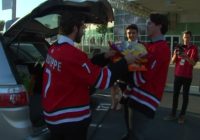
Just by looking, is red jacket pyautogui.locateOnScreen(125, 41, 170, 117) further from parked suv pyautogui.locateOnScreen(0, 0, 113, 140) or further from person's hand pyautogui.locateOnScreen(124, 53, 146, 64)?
parked suv pyautogui.locateOnScreen(0, 0, 113, 140)

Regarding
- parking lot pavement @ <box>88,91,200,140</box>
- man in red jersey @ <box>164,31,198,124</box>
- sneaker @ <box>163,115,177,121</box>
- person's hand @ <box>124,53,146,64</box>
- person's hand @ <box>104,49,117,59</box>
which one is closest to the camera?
person's hand @ <box>124,53,146,64</box>

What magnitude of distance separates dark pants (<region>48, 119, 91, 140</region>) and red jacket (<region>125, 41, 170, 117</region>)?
0.74 m

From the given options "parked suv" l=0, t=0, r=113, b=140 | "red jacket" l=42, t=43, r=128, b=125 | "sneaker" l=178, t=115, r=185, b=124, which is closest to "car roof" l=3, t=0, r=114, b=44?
"parked suv" l=0, t=0, r=113, b=140

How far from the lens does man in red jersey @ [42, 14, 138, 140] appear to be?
11.7ft

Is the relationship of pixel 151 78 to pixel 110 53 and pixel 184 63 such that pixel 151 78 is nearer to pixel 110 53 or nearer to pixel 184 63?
pixel 110 53

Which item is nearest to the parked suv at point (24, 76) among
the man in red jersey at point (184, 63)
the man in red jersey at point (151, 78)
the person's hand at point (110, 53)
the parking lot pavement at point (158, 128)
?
the person's hand at point (110, 53)

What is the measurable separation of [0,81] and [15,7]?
24.6ft

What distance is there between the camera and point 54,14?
13.2 ft

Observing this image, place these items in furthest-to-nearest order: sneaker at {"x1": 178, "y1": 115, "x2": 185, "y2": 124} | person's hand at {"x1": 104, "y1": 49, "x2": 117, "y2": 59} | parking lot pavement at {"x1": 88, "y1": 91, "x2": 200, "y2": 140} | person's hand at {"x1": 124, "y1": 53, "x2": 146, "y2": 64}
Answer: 1. sneaker at {"x1": 178, "y1": 115, "x2": 185, "y2": 124}
2. parking lot pavement at {"x1": 88, "y1": 91, "x2": 200, "y2": 140}
3. person's hand at {"x1": 104, "y1": 49, "x2": 117, "y2": 59}
4. person's hand at {"x1": 124, "y1": 53, "x2": 146, "y2": 64}

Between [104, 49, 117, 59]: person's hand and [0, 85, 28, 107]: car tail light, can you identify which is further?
[104, 49, 117, 59]: person's hand

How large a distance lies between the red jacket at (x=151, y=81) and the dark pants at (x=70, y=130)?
737 mm

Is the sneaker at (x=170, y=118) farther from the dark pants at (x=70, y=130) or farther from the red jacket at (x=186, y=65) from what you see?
the dark pants at (x=70, y=130)

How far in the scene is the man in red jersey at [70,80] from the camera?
3553 mm

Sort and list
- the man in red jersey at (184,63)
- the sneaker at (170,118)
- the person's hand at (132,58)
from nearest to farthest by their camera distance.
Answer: the person's hand at (132,58), the man in red jersey at (184,63), the sneaker at (170,118)
